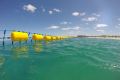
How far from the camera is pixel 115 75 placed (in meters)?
6.52

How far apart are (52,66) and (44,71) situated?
0.91 metres

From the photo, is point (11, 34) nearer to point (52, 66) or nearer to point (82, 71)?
point (52, 66)

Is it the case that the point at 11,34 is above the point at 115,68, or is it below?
above

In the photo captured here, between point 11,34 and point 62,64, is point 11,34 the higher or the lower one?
the higher one

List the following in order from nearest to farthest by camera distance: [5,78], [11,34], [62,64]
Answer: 1. [5,78]
2. [62,64]
3. [11,34]

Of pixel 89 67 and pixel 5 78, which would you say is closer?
pixel 5 78

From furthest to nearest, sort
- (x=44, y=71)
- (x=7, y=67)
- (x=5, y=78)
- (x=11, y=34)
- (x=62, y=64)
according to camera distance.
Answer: (x=11, y=34) → (x=62, y=64) → (x=7, y=67) → (x=44, y=71) → (x=5, y=78)

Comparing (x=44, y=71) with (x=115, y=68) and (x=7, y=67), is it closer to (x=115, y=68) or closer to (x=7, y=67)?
(x=7, y=67)

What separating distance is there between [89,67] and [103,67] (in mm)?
670

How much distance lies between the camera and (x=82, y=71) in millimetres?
7051

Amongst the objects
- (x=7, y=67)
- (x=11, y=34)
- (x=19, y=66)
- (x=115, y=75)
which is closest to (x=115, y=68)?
(x=115, y=75)

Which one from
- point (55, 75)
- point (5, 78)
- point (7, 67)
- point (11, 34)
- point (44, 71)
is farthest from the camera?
point (11, 34)

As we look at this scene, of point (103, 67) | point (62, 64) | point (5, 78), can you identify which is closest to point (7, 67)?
point (5, 78)

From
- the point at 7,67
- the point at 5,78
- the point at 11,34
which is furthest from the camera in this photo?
the point at 11,34
